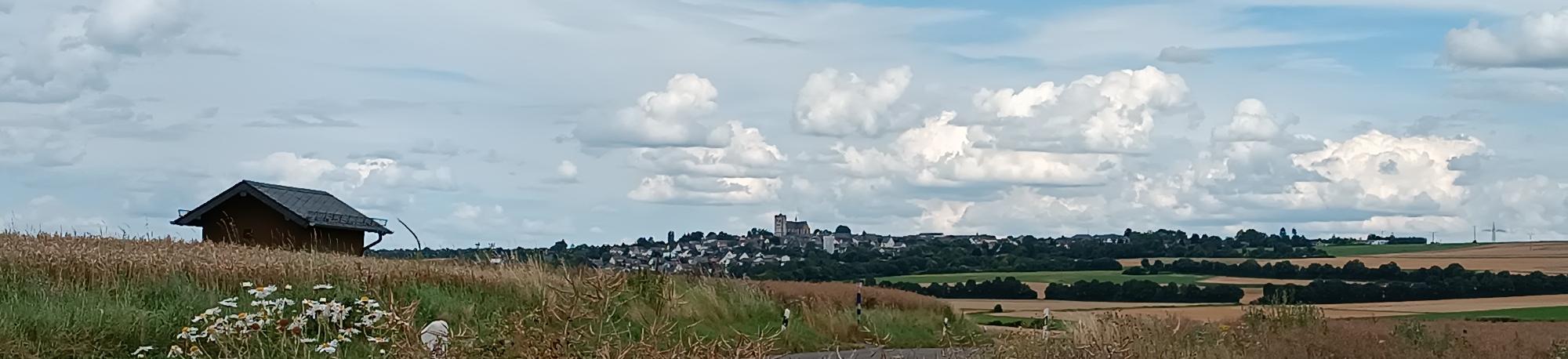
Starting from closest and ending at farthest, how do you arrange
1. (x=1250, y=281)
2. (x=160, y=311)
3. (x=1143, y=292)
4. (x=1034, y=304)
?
(x=160, y=311) → (x=1034, y=304) → (x=1143, y=292) → (x=1250, y=281)

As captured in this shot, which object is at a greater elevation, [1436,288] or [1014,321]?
[1436,288]

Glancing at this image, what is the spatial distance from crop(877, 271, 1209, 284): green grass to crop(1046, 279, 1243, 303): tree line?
3940mm

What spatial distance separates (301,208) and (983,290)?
3128 centimetres

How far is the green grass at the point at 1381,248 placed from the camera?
88.9 metres

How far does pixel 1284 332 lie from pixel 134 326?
12768 mm

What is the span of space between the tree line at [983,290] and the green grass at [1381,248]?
28975mm

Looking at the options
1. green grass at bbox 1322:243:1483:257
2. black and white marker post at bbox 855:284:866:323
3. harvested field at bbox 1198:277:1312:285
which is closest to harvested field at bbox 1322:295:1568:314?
harvested field at bbox 1198:277:1312:285

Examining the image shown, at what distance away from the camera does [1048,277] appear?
238ft

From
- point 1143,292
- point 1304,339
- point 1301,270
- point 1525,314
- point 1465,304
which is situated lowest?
point 1304,339

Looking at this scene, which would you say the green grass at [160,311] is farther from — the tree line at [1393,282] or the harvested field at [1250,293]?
the harvested field at [1250,293]

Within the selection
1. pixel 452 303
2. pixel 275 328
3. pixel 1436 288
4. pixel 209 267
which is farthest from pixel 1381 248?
pixel 275 328

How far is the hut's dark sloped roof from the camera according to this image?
1539 inches

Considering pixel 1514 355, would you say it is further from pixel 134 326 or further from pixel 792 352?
pixel 134 326

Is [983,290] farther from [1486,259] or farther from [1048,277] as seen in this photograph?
[1486,259]
